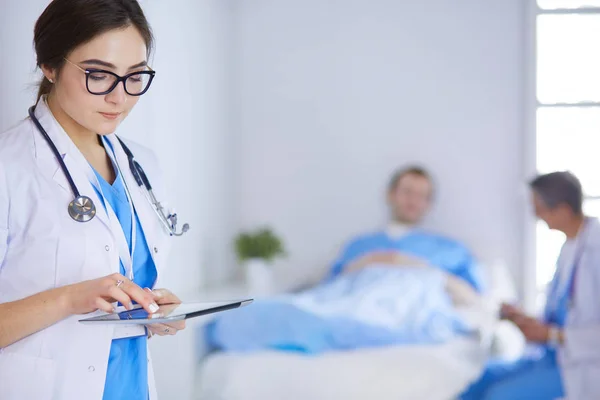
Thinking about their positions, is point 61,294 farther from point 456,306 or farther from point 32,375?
point 456,306

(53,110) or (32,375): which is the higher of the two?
(53,110)

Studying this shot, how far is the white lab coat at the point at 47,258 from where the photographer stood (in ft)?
4.31

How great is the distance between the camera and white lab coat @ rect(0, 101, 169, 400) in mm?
1313

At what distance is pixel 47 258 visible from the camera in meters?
1.32

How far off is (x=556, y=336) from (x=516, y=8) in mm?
2340

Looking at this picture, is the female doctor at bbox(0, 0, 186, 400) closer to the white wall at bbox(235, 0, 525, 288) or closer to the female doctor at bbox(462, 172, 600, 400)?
the female doctor at bbox(462, 172, 600, 400)

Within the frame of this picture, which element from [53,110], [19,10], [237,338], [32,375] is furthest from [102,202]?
[237,338]

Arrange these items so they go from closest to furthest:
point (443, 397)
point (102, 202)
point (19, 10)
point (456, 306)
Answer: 1. point (102, 202)
2. point (19, 10)
3. point (443, 397)
4. point (456, 306)

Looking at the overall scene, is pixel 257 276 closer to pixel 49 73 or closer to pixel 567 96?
pixel 567 96

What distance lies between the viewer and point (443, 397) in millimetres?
2898

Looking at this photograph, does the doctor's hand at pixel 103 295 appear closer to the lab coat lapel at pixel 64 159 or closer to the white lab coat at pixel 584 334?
the lab coat lapel at pixel 64 159

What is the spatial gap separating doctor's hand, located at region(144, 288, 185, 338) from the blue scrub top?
0.05 meters

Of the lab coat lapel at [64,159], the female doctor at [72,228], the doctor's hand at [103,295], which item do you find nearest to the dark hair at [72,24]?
the female doctor at [72,228]

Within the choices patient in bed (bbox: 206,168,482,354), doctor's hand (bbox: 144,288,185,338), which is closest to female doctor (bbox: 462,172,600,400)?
patient in bed (bbox: 206,168,482,354)
